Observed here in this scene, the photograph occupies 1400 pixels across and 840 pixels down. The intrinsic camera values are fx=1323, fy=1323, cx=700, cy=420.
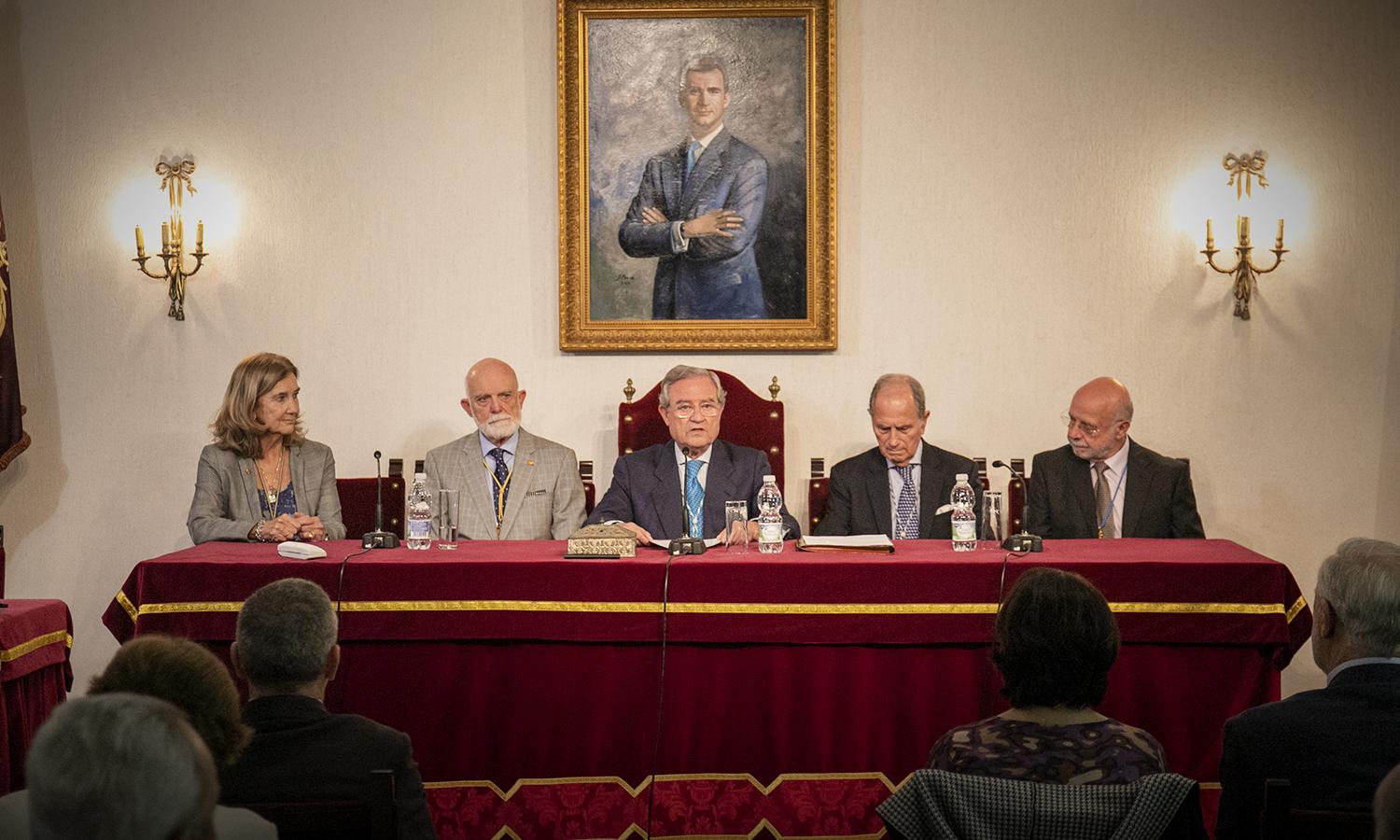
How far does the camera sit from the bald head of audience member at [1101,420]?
17.1ft

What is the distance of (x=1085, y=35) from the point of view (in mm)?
6062

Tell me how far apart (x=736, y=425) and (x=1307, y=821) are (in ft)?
13.0

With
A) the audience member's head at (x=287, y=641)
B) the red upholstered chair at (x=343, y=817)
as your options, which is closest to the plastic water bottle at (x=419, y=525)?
the audience member's head at (x=287, y=641)

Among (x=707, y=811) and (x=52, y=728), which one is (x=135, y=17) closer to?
(x=707, y=811)

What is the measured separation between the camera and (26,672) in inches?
148

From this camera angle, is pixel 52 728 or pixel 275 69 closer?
pixel 52 728

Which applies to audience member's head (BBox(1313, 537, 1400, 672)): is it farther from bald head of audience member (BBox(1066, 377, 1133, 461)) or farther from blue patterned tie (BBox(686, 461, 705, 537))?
blue patterned tie (BBox(686, 461, 705, 537))

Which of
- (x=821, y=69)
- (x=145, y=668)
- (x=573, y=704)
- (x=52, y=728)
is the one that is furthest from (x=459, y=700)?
(x=821, y=69)

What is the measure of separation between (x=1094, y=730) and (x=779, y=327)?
388cm

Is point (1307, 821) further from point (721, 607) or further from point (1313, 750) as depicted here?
point (721, 607)

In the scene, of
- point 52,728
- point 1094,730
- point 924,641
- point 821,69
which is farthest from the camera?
point 821,69

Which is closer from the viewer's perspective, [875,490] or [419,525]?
[419,525]

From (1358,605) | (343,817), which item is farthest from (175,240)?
(1358,605)

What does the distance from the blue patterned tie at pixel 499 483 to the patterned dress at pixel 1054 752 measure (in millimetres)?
3150
